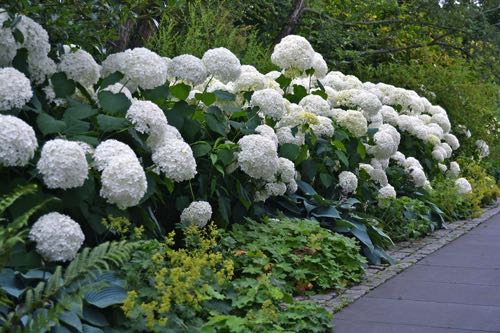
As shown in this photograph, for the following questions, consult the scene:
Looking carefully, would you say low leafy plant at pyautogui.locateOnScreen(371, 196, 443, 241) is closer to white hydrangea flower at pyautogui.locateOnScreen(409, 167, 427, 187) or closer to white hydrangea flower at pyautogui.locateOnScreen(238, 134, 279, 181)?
white hydrangea flower at pyautogui.locateOnScreen(409, 167, 427, 187)

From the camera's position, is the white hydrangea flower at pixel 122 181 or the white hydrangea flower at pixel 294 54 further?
the white hydrangea flower at pixel 294 54

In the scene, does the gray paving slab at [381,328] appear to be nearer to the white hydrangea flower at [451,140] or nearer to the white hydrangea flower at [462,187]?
the white hydrangea flower at [462,187]

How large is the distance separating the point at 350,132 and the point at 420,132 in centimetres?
255

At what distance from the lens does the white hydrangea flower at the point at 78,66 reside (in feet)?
19.5

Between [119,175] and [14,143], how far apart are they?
67cm

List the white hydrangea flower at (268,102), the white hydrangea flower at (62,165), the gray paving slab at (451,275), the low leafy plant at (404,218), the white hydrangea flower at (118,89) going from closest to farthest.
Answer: the white hydrangea flower at (62,165) → the white hydrangea flower at (118,89) → the gray paving slab at (451,275) → the white hydrangea flower at (268,102) → the low leafy plant at (404,218)

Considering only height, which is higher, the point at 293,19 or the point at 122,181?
the point at 122,181

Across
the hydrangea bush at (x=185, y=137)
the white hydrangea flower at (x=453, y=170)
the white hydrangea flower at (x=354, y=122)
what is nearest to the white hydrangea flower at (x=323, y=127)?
the hydrangea bush at (x=185, y=137)

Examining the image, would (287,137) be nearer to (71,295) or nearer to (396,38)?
(71,295)

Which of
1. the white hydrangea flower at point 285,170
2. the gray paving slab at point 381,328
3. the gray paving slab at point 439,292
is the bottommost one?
the gray paving slab at point 439,292

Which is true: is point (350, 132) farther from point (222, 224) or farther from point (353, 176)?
point (222, 224)

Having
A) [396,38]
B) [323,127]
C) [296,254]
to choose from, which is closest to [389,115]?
[323,127]

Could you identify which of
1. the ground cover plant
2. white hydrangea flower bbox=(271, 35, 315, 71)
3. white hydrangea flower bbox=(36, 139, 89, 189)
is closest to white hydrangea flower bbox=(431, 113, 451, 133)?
the ground cover plant

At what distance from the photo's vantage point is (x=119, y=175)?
5.12 meters
